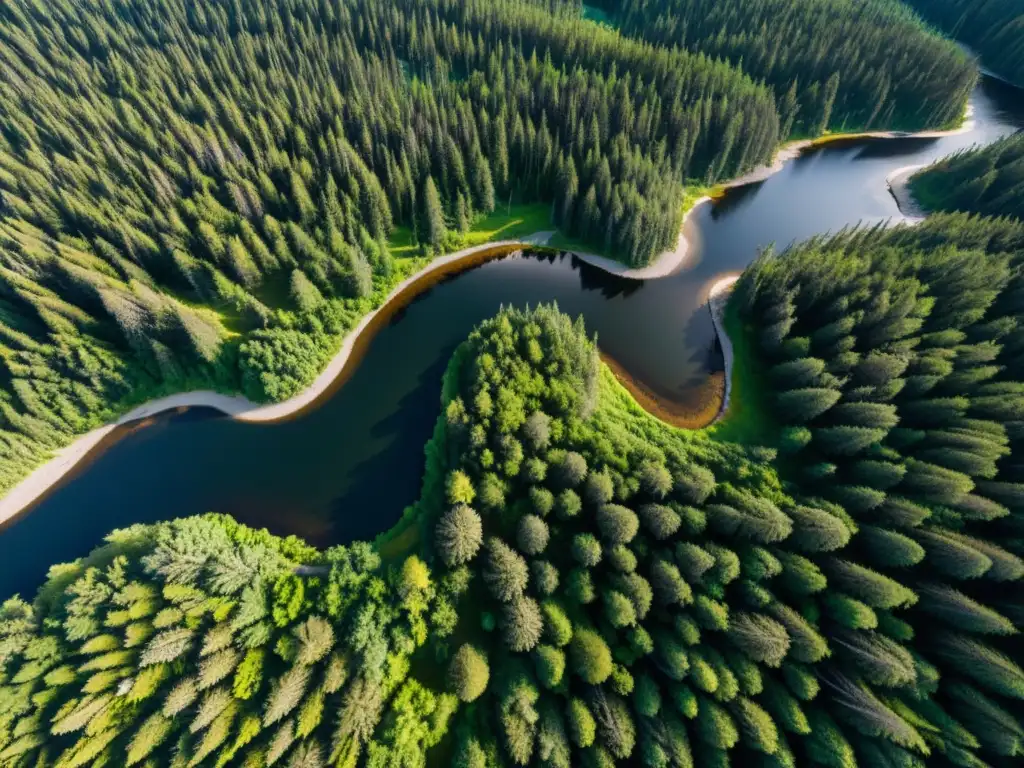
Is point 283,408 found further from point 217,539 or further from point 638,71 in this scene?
point 638,71

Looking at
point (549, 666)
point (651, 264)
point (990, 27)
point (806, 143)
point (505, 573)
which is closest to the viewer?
point (549, 666)

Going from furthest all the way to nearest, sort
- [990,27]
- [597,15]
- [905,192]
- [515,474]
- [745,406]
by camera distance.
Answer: [597,15], [990,27], [905,192], [745,406], [515,474]

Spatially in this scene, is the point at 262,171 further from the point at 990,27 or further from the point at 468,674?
the point at 990,27

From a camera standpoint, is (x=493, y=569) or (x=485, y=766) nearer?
(x=485, y=766)

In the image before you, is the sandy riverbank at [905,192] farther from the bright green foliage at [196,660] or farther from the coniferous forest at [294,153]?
the bright green foliage at [196,660]

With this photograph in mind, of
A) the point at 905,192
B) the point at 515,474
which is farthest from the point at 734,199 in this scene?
the point at 515,474

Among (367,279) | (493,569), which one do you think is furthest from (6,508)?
(493,569)

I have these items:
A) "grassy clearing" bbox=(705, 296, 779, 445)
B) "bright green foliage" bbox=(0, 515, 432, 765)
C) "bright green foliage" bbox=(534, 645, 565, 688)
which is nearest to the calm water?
"grassy clearing" bbox=(705, 296, 779, 445)

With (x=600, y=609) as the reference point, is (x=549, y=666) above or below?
above
